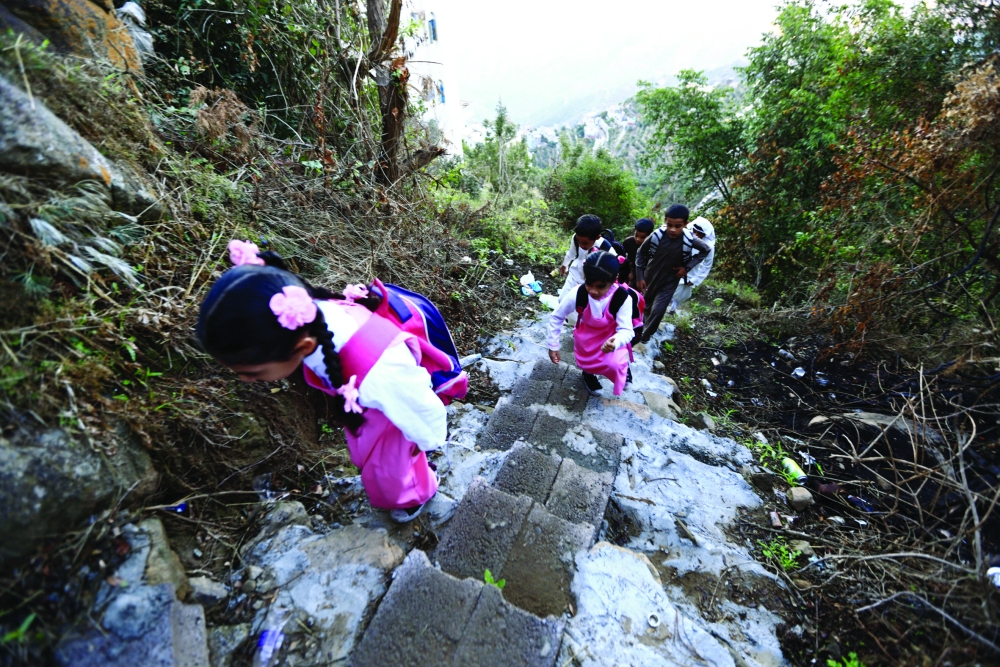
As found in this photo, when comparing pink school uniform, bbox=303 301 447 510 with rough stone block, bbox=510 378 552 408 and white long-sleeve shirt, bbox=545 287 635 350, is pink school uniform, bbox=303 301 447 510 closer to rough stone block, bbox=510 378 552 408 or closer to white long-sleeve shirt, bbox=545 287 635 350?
rough stone block, bbox=510 378 552 408

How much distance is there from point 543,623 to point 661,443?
1853 mm

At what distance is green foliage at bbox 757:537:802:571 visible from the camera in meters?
2.19

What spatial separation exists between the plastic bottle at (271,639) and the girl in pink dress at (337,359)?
587 millimetres

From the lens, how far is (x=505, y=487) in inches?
87.4

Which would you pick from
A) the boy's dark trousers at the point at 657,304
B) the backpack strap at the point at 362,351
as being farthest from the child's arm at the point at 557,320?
the backpack strap at the point at 362,351

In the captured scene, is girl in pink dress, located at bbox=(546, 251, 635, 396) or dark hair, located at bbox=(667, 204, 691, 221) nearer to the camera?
girl in pink dress, located at bbox=(546, 251, 635, 396)

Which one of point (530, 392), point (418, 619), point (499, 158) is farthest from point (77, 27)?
point (499, 158)

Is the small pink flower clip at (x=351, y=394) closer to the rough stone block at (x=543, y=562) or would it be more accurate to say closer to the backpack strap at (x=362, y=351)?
the backpack strap at (x=362, y=351)

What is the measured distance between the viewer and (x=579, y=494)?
7.24 ft

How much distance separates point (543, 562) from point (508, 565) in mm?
161

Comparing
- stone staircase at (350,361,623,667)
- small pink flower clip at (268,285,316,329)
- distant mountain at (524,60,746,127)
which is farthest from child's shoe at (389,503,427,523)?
distant mountain at (524,60,746,127)

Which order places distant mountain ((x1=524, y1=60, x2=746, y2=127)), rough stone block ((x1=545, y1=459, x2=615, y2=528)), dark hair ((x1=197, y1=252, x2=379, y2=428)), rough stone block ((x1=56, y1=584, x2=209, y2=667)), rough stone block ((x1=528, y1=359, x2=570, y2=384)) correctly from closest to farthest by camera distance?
1. rough stone block ((x1=56, y1=584, x2=209, y2=667))
2. dark hair ((x1=197, y1=252, x2=379, y2=428))
3. rough stone block ((x1=545, y1=459, x2=615, y2=528))
4. rough stone block ((x1=528, y1=359, x2=570, y2=384))
5. distant mountain ((x1=524, y1=60, x2=746, y2=127))

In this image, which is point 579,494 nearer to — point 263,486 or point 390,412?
point 390,412

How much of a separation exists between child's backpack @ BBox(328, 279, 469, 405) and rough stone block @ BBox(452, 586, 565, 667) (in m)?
0.99
